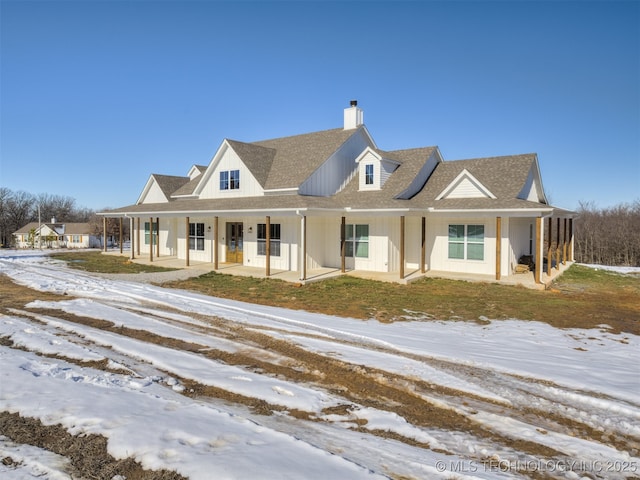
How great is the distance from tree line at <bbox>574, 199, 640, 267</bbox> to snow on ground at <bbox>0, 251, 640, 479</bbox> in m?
27.0

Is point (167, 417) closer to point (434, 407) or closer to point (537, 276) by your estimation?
point (434, 407)

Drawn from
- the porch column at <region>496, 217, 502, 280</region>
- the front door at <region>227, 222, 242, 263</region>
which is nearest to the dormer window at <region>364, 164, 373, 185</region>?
the porch column at <region>496, 217, 502, 280</region>

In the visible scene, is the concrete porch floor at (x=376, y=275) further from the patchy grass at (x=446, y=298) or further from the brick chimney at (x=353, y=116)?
the brick chimney at (x=353, y=116)

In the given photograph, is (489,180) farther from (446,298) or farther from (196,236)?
(196,236)

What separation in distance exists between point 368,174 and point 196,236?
33.0 feet

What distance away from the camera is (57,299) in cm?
1159

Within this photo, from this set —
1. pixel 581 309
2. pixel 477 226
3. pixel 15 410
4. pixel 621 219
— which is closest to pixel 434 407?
pixel 15 410

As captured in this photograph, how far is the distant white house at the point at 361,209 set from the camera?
16.9m

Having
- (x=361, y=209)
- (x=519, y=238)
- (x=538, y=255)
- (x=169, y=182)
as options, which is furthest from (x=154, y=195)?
(x=538, y=255)

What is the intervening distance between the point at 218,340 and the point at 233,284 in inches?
306

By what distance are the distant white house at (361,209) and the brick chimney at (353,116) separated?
0.18 ft

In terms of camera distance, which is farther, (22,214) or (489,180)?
(22,214)

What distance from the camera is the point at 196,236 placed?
2289 cm

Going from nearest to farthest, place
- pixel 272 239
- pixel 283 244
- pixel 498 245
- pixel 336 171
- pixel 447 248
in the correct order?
pixel 498 245
pixel 447 248
pixel 283 244
pixel 272 239
pixel 336 171
